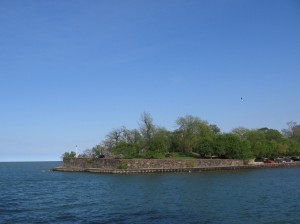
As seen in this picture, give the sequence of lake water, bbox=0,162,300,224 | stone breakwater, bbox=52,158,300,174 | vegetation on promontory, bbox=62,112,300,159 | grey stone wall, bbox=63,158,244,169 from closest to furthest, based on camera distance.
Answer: lake water, bbox=0,162,300,224 → stone breakwater, bbox=52,158,300,174 → grey stone wall, bbox=63,158,244,169 → vegetation on promontory, bbox=62,112,300,159

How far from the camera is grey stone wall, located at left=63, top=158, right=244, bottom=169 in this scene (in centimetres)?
8869

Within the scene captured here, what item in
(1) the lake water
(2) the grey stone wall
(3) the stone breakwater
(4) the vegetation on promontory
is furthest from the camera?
(4) the vegetation on promontory

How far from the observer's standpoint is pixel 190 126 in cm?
11419

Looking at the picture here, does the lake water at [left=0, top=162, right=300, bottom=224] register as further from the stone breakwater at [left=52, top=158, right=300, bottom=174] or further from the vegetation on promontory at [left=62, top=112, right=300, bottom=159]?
the vegetation on promontory at [left=62, top=112, right=300, bottom=159]

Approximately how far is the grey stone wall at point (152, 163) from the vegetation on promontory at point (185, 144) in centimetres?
508

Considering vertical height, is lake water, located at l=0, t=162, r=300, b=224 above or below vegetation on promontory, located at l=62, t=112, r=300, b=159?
below

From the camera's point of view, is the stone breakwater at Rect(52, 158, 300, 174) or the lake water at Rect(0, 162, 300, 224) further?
the stone breakwater at Rect(52, 158, 300, 174)

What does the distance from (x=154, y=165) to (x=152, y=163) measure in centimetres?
65

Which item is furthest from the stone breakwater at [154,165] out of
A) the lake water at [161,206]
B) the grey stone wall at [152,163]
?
the lake water at [161,206]

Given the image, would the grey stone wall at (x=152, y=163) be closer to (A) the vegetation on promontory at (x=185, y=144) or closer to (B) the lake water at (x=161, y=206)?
(A) the vegetation on promontory at (x=185, y=144)

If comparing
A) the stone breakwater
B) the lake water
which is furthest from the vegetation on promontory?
the lake water

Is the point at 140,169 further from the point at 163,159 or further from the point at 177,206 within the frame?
the point at 177,206

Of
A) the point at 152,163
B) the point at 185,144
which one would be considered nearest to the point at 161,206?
the point at 152,163

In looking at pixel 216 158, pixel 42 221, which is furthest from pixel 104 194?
pixel 216 158
